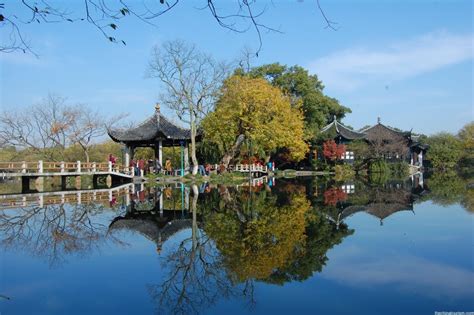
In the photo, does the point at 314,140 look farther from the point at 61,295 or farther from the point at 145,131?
the point at 61,295

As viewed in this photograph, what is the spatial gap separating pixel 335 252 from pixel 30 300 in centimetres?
403

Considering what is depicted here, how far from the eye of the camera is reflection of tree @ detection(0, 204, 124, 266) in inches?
274

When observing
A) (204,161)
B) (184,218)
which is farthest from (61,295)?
(204,161)

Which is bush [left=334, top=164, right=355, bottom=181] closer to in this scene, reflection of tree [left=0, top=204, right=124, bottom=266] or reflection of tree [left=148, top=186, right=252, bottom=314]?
reflection of tree [left=0, top=204, right=124, bottom=266]

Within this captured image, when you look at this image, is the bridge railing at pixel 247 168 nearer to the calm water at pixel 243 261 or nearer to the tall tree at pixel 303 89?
the tall tree at pixel 303 89

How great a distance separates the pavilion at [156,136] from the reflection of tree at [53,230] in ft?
43.2

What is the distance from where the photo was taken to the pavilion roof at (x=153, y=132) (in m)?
25.1

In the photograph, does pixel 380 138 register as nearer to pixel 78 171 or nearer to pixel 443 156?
pixel 443 156

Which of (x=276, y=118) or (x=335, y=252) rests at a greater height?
(x=276, y=118)

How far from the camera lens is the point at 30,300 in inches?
177

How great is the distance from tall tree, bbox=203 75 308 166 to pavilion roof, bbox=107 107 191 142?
1919mm

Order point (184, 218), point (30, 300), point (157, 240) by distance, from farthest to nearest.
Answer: point (184, 218) < point (157, 240) < point (30, 300)

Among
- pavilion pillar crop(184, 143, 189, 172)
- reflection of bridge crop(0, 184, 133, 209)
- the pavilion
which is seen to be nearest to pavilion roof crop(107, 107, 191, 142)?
the pavilion

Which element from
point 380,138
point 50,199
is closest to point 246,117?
point 50,199
